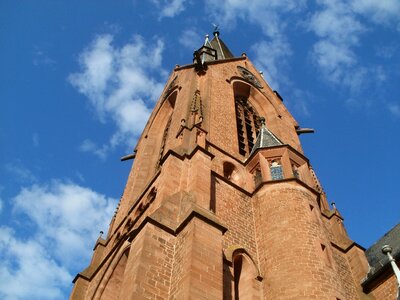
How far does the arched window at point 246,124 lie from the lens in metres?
21.3

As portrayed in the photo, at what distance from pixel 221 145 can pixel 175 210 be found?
665 cm

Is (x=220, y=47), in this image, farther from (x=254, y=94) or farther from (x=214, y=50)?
(x=254, y=94)

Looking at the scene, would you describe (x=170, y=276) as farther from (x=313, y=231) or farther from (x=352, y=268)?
(x=352, y=268)

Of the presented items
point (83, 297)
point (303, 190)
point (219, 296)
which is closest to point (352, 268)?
point (303, 190)

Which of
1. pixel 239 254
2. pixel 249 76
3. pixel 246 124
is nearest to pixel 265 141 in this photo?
pixel 246 124

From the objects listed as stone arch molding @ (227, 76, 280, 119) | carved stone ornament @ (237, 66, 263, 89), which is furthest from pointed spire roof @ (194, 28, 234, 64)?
stone arch molding @ (227, 76, 280, 119)

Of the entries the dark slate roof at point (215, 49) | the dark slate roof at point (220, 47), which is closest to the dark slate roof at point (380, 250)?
the dark slate roof at point (215, 49)

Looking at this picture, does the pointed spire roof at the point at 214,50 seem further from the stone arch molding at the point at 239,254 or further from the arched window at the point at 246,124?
the stone arch molding at the point at 239,254

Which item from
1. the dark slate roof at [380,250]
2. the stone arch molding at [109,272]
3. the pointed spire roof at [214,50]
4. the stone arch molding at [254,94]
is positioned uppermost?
the pointed spire roof at [214,50]

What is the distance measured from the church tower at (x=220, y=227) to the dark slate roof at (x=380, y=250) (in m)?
0.45

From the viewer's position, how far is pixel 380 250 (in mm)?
16844

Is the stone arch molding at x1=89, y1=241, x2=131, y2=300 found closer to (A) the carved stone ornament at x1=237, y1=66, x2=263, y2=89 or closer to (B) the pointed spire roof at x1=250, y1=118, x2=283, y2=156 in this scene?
(B) the pointed spire roof at x1=250, y1=118, x2=283, y2=156

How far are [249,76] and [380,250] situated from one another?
15.2m

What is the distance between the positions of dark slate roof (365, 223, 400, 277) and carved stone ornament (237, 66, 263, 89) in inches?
514
